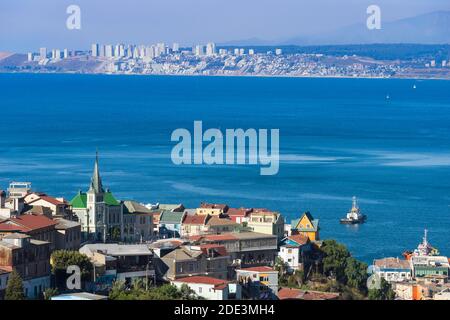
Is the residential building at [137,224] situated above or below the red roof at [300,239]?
above

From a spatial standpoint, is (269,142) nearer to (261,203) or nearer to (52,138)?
(52,138)

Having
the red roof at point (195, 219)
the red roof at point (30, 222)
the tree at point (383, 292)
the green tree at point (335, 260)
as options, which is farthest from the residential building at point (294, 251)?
the red roof at point (30, 222)

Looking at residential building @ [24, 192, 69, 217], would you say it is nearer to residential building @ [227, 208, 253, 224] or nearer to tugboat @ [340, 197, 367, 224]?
residential building @ [227, 208, 253, 224]

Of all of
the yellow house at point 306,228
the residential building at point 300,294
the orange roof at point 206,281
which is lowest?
the residential building at point 300,294

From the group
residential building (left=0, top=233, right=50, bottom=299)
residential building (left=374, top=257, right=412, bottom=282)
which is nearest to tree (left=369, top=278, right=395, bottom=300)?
residential building (left=374, top=257, right=412, bottom=282)

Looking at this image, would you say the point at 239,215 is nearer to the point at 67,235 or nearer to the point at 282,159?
the point at 67,235

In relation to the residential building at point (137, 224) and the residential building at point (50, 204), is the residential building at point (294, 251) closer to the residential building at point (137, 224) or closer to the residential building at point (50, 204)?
the residential building at point (137, 224)
